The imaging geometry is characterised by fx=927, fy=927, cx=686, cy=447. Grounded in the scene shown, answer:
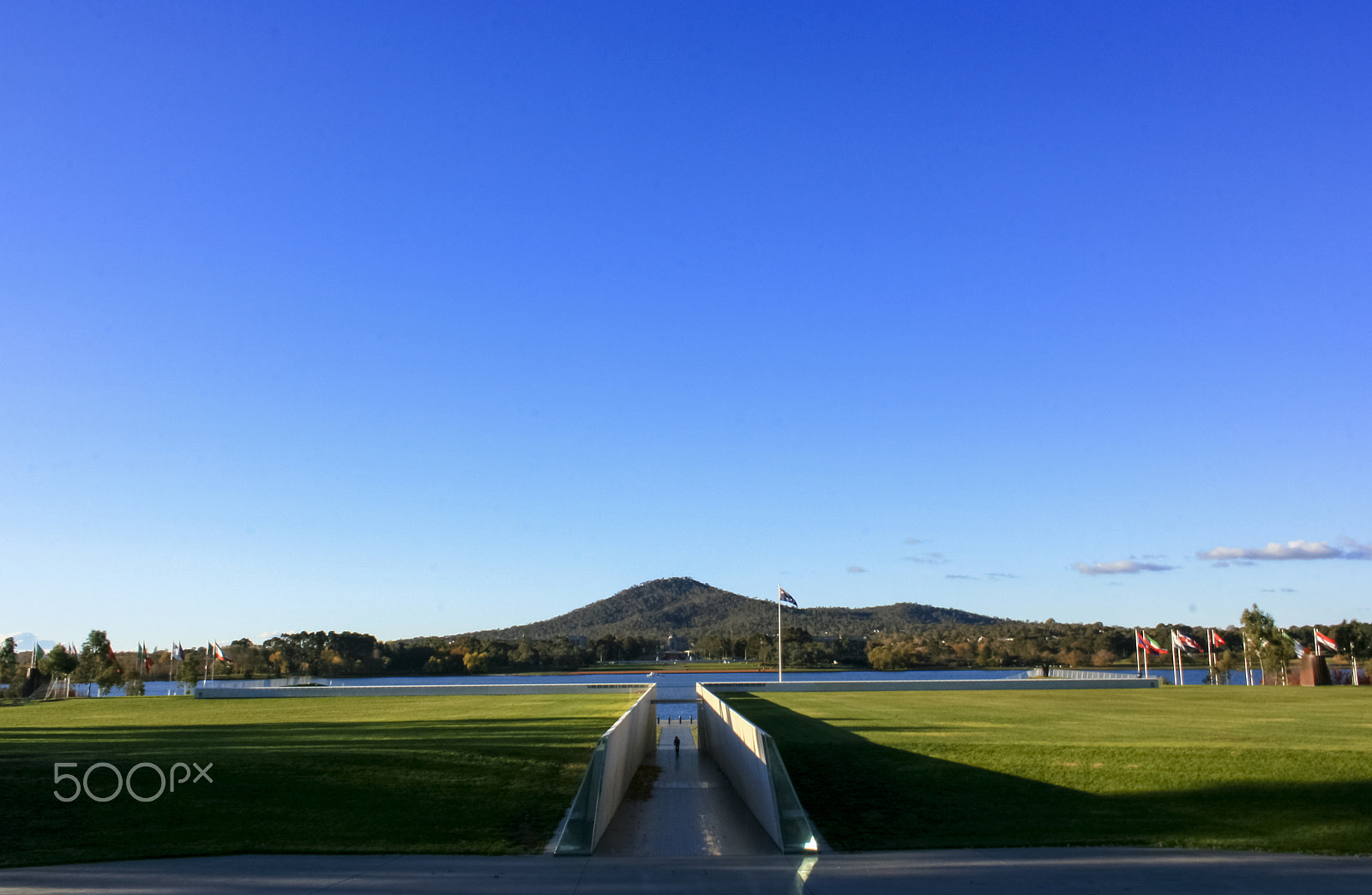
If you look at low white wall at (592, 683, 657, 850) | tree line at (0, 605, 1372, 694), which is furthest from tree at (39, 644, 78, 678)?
low white wall at (592, 683, 657, 850)

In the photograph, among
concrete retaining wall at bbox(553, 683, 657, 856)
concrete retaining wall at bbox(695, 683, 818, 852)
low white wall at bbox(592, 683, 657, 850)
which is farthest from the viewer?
low white wall at bbox(592, 683, 657, 850)

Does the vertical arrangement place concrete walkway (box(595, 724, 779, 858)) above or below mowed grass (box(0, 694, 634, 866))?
below

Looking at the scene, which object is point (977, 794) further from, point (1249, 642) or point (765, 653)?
point (765, 653)

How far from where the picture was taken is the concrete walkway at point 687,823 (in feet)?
47.1

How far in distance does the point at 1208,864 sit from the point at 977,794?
5.84 metres

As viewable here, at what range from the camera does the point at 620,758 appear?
19000 mm

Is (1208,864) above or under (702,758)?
above

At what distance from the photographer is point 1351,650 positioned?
74250 mm

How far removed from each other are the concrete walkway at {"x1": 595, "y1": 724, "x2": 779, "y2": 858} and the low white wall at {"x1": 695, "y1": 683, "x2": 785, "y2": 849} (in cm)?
27

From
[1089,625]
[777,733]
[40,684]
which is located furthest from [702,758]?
[1089,625]

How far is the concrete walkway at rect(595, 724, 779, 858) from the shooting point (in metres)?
14.4

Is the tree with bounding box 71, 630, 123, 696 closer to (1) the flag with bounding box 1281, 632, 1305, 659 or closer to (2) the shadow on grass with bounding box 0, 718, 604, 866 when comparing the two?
(2) the shadow on grass with bounding box 0, 718, 604, 866

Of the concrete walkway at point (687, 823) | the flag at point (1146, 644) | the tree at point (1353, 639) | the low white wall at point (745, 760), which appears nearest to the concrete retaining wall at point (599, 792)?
the concrete walkway at point (687, 823)

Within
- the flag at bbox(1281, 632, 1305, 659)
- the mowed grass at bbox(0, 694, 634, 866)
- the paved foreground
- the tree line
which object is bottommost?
the tree line
